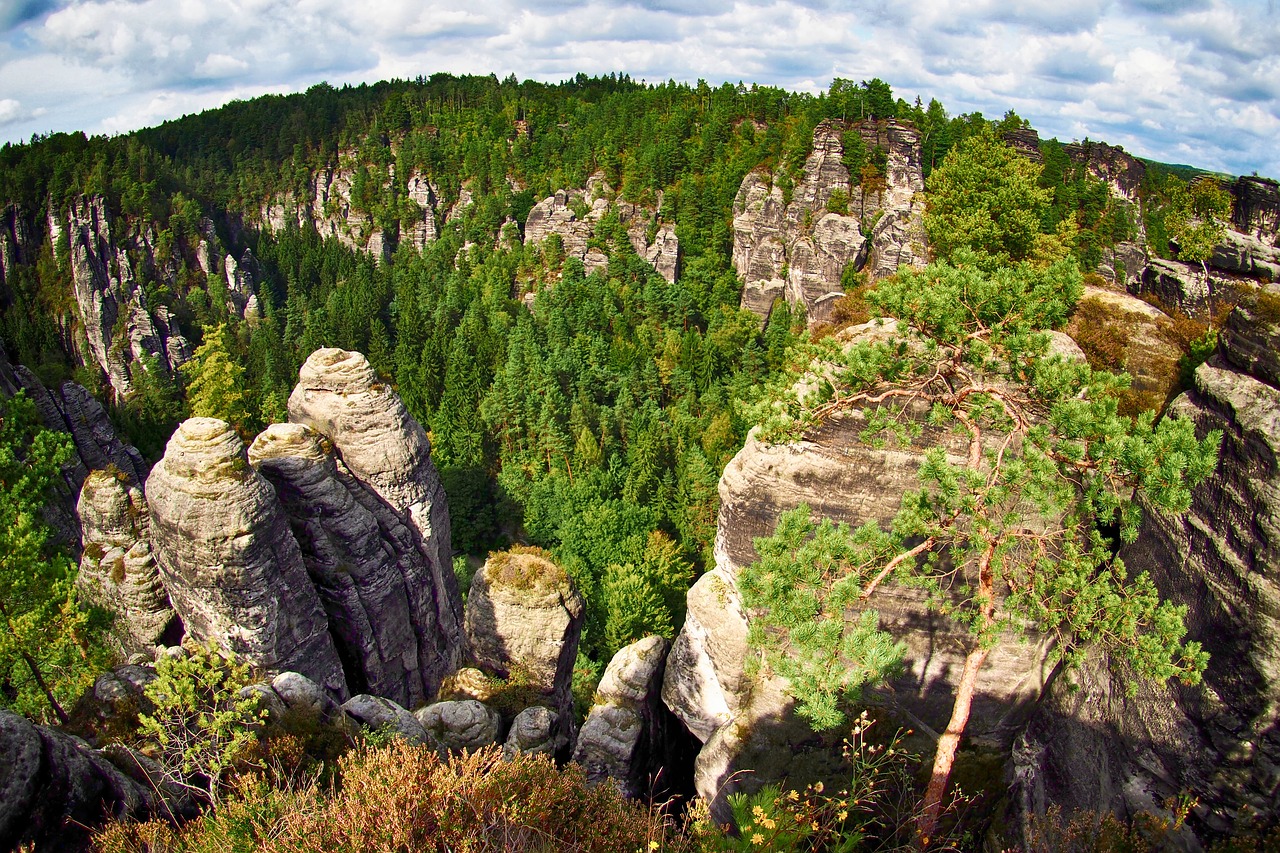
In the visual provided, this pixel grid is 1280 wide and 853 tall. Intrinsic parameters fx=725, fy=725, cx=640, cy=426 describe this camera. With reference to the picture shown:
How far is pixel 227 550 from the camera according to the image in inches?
609

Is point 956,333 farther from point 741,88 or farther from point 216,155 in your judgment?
point 216,155

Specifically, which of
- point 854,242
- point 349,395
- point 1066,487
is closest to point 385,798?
point 1066,487

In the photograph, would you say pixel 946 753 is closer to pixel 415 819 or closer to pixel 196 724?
pixel 415 819

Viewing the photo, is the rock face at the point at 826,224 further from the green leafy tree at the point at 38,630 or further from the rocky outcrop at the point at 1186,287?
the green leafy tree at the point at 38,630

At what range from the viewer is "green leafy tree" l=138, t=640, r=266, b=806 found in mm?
10883

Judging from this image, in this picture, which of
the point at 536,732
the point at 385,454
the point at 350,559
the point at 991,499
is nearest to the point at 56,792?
the point at 350,559

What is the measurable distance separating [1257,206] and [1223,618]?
28.5 m

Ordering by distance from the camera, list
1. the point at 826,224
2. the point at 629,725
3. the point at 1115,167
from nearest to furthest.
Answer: the point at 629,725 → the point at 826,224 → the point at 1115,167

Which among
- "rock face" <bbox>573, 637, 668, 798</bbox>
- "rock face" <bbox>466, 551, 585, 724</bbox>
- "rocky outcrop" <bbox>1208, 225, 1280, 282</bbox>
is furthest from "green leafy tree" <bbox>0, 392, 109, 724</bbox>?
"rocky outcrop" <bbox>1208, 225, 1280, 282</bbox>

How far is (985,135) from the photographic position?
3194 centimetres

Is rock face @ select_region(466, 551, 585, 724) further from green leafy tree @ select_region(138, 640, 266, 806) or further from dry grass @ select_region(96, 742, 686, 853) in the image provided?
dry grass @ select_region(96, 742, 686, 853)

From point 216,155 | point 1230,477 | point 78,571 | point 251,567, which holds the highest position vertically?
point 216,155

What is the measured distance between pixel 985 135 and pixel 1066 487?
93.3 feet

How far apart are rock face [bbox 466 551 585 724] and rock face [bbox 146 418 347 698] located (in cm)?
486
